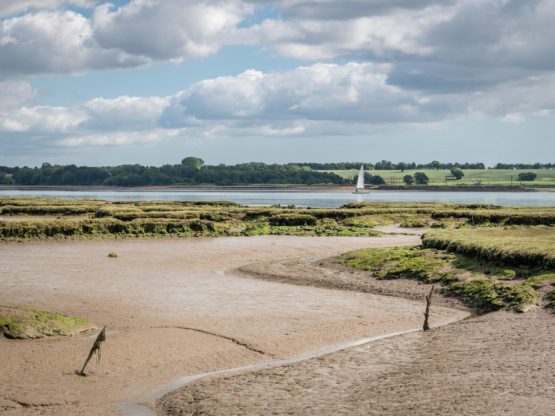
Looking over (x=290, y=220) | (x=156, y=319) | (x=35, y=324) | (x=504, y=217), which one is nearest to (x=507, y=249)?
(x=156, y=319)

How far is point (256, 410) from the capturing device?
45.2ft

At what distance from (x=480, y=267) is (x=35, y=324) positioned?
17.7 meters

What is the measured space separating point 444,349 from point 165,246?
32.3 metres

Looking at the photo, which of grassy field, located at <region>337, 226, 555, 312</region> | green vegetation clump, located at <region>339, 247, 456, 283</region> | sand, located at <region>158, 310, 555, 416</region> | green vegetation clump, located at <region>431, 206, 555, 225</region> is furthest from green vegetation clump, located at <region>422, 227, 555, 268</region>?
green vegetation clump, located at <region>431, 206, 555, 225</region>

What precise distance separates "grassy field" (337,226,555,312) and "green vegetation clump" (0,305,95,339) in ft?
44.1

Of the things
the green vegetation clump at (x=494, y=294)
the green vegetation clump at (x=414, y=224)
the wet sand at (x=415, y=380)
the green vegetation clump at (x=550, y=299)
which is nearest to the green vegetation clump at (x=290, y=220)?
the green vegetation clump at (x=414, y=224)

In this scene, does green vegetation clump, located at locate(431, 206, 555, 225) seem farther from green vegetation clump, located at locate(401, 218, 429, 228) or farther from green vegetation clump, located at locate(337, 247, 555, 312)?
green vegetation clump, located at locate(337, 247, 555, 312)

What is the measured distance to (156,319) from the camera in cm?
2319

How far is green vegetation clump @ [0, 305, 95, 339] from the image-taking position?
64.7 feet

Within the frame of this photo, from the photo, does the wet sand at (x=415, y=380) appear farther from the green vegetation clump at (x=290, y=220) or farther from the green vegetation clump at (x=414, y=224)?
the green vegetation clump at (x=414, y=224)

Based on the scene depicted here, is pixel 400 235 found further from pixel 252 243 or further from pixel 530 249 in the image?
pixel 530 249

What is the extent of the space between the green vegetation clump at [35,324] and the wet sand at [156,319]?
51 cm

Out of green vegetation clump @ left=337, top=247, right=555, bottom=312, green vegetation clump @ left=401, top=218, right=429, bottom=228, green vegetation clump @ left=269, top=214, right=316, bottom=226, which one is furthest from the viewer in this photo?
green vegetation clump @ left=401, top=218, right=429, bottom=228

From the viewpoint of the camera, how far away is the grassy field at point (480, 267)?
24.2m
